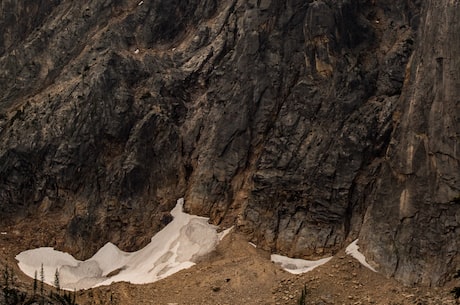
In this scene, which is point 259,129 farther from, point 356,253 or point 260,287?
point 260,287

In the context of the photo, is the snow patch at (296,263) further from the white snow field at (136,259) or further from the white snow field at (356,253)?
the white snow field at (136,259)

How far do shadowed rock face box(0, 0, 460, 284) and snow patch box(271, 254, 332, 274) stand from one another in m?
0.82

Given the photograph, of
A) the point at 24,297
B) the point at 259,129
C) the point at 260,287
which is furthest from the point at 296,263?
the point at 24,297

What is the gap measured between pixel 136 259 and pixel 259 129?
14875 millimetres

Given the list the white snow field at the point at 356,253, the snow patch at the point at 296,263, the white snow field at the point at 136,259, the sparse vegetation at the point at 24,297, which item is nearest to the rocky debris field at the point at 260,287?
the white snow field at the point at 356,253

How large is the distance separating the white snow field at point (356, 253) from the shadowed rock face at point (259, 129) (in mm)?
735

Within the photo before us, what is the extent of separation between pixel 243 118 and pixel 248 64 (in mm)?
5149

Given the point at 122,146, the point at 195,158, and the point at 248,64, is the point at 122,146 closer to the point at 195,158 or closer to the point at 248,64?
the point at 195,158

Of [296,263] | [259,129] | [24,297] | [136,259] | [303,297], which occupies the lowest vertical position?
[303,297]

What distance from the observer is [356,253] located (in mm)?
42562

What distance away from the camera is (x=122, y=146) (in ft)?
174

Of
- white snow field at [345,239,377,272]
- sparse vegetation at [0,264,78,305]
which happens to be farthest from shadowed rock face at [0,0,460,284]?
sparse vegetation at [0,264,78,305]

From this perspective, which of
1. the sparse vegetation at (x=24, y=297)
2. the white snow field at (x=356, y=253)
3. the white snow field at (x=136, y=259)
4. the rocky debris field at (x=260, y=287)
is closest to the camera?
the sparse vegetation at (x=24, y=297)

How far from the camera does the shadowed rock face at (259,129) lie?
42750 millimetres
